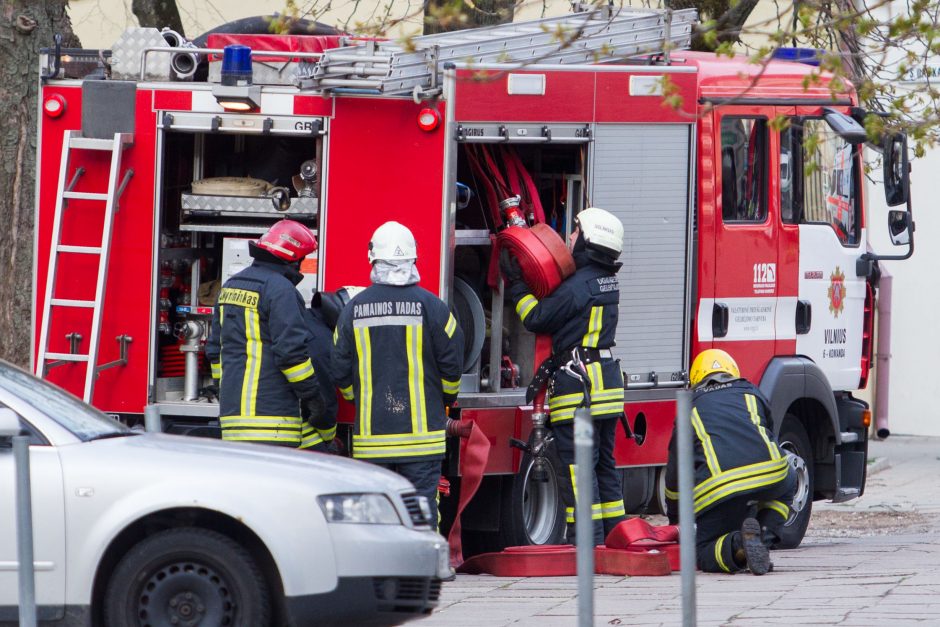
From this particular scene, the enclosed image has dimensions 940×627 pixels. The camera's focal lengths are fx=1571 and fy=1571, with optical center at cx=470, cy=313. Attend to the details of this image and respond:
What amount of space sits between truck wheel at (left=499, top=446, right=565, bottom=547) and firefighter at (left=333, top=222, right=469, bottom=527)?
885 millimetres

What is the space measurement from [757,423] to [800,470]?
1.81m

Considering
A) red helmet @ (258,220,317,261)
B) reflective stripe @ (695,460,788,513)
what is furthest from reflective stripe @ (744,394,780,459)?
red helmet @ (258,220,317,261)

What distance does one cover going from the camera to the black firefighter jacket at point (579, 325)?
26.7ft

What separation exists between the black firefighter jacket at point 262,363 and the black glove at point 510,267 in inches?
47.7

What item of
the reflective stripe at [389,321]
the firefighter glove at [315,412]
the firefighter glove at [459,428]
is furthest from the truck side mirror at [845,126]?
the firefighter glove at [315,412]

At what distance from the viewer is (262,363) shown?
7.51 m

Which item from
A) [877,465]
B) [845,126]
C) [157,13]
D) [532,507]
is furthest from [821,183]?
[877,465]

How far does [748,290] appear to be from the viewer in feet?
30.5

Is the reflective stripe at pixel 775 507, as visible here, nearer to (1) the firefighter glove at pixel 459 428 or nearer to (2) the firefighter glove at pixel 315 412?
(1) the firefighter glove at pixel 459 428

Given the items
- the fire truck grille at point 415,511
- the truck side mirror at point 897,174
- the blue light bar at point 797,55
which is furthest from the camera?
the blue light bar at point 797,55

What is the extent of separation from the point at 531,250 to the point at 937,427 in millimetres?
11526

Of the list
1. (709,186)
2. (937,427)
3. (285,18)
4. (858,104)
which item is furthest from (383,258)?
(937,427)

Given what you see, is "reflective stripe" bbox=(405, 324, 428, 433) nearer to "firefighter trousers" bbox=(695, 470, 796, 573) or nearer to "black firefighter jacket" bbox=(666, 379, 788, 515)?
"black firefighter jacket" bbox=(666, 379, 788, 515)

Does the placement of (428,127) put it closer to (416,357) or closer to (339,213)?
(339,213)
